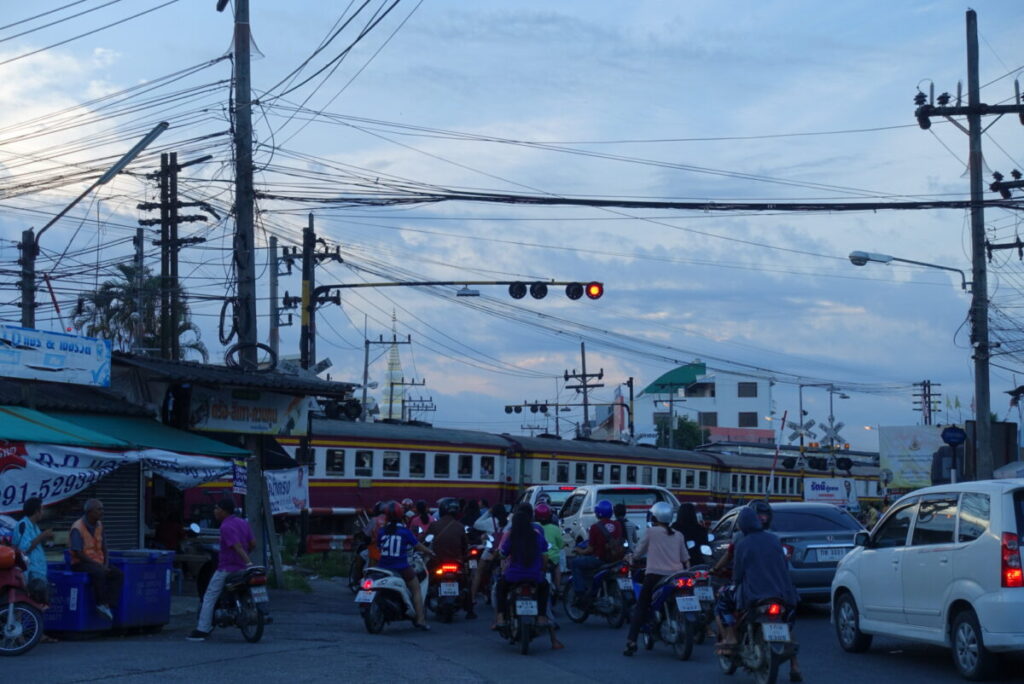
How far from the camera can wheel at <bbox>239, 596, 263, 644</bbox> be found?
1376 centimetres

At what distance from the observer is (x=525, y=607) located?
41.9ft

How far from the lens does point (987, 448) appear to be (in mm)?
24375

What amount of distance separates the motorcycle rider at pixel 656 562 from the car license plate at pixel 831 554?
4.15 metres

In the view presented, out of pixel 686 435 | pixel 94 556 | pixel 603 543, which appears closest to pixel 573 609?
pixel 603 543

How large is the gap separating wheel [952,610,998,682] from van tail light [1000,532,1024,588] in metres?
0.55

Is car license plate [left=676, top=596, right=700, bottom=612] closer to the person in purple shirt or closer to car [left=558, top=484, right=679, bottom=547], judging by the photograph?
the person in purple shirt

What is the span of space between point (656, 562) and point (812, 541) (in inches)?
176

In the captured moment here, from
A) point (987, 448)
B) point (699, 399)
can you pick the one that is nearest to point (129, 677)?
point (987, 448)

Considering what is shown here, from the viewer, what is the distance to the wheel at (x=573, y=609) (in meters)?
16.5

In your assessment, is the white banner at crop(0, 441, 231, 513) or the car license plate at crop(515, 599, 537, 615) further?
the white banner at crop(0, 441, 231, 513)

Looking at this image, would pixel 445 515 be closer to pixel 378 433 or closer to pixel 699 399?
pixel 378 433

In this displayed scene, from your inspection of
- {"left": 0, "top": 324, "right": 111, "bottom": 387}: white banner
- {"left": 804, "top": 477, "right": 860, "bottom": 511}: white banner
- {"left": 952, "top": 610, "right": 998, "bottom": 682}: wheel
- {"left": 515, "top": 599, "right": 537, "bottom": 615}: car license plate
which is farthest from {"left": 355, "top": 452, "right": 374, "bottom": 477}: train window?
{"left": 952, "top": 610, "right": 998, "bottom": 682}: wheel

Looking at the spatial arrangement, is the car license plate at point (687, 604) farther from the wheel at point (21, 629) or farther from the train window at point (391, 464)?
the train window at point (391, 464)

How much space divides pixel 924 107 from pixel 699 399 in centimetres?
7030
